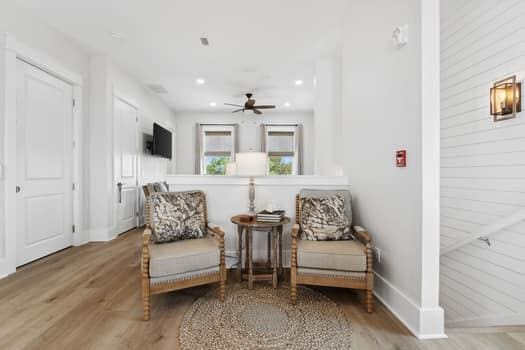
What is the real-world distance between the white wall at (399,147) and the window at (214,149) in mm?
5192

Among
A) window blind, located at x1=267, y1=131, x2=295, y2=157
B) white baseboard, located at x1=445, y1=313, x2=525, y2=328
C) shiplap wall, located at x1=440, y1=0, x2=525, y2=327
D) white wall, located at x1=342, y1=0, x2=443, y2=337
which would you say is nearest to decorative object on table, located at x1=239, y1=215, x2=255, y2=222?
white wall, located at x1=342, y1=0, x2=443, y2=337

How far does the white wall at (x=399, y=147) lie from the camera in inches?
66.9

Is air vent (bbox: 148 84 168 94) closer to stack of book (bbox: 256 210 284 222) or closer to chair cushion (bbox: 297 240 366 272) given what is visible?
stack of book (bbox: 256 210 284 222)

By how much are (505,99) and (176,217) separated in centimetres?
295

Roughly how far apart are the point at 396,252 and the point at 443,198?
1.17 meters

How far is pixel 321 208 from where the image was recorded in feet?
7.93

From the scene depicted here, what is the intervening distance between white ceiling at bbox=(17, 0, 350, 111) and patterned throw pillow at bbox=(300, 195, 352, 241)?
218 cm

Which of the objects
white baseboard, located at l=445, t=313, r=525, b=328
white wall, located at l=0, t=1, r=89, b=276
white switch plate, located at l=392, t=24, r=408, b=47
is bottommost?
white baseboard, located at l=445, t=313, r=525, b=328

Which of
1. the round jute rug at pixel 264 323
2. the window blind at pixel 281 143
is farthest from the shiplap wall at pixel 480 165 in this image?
the window blind at pixel 281 143

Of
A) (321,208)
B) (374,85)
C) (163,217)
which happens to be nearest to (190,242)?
(163,217)

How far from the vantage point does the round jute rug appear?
1605mm

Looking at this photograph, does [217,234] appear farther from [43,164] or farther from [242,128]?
[242,128]

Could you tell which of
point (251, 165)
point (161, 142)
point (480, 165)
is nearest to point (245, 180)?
point (251, 165)

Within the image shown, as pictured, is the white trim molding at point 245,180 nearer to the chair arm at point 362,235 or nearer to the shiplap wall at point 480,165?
the chair arm at point 362,235
